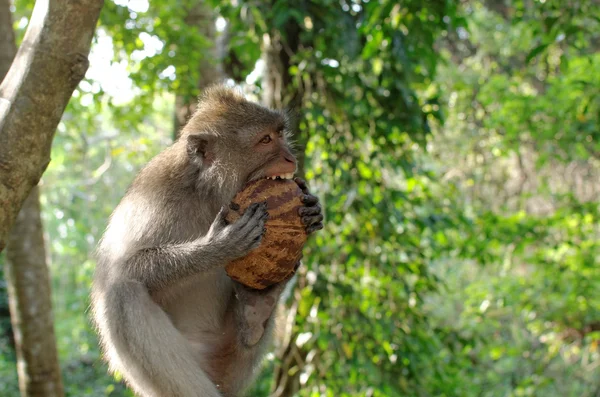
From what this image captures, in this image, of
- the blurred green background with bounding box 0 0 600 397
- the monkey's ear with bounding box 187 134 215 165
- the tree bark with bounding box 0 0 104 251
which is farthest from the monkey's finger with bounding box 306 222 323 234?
the blurred green background with bounding box 0 0 600 397

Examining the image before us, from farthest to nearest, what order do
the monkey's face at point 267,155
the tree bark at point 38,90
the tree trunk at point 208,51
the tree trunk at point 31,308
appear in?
the tree trunk at point 208,51, the tree trunk at point 31,308, the monkey's face at point 267,155, the tree bark at point 38,90

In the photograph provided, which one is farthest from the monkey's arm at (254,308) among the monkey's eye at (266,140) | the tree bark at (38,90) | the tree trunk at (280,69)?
the tree trunk at (280,69)

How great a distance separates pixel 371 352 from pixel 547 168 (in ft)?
23.6

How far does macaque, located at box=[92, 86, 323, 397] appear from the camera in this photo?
115 inches

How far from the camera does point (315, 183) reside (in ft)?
19.2

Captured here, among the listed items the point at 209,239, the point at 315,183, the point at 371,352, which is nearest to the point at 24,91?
the point at 209,239

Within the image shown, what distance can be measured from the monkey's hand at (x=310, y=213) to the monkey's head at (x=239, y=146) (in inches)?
7.8

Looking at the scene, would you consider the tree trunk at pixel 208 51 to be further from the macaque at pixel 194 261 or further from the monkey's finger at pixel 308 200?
the monkey's finger at pixel 308 200

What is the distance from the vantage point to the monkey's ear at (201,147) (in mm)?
3287

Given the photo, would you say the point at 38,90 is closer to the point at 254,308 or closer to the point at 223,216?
the point at 223,216

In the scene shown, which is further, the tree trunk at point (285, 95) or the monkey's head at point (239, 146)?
the tree trunk at point (285, 95)

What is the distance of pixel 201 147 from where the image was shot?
10.8 feet

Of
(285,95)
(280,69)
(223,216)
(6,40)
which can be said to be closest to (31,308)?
(6,40)

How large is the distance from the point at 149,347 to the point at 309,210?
939 millimetres
